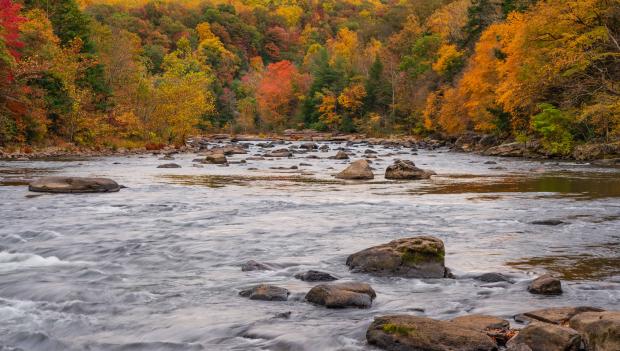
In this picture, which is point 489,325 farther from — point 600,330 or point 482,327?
point 600,330

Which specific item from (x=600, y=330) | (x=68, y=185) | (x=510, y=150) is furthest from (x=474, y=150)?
(x=600, y=330)

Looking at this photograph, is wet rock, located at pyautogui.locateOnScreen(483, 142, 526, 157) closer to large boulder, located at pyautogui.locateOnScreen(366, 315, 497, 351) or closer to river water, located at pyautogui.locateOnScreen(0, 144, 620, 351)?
river water, located at pyautogui.locateOnScreen(0, 144, 620, 351)

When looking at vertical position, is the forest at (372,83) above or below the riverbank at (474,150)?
above

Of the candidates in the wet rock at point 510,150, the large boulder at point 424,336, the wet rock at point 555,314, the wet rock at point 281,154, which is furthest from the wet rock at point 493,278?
the wet rock at point 510,150

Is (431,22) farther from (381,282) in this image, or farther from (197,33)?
(381,282)

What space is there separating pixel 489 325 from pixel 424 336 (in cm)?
104

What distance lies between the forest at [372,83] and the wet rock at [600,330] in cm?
2958

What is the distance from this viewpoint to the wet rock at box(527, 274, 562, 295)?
28.9 feet

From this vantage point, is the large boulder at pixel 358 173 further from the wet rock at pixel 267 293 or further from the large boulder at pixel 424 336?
the large boulder at pixel 424 336

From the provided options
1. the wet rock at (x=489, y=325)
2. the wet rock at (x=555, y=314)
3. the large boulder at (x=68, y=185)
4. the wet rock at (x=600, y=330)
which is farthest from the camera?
the large boulder at (x=68, y=185)

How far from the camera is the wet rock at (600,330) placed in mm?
6000

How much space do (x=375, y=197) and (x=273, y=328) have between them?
13725 mm

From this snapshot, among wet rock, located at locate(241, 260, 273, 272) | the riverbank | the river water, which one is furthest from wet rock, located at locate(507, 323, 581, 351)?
the riverbank

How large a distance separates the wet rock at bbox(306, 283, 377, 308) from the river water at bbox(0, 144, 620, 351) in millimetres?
166
